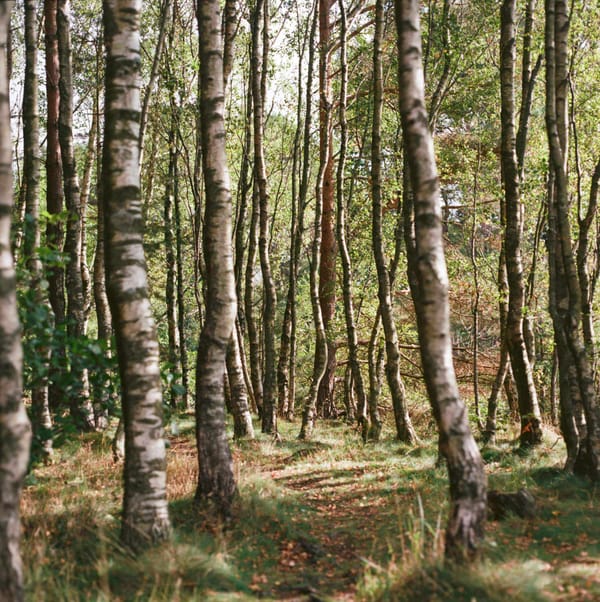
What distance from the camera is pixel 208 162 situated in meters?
7.36

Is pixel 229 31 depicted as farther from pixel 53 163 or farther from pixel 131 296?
pixel 131 296

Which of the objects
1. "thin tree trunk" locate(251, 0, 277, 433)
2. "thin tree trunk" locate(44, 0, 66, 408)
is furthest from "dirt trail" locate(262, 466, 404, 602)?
"thin tree trunk" locate(44, 0, 66, 408)

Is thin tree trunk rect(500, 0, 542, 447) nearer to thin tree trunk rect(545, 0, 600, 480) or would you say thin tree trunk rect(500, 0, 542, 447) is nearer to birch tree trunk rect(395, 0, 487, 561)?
thin tree trunk rect(545, 0, 600, 480)

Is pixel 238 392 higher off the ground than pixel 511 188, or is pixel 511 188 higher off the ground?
pixel 511 188

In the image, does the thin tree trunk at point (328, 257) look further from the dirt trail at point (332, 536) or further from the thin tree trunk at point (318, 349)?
the dirt trail at point (332, 536)

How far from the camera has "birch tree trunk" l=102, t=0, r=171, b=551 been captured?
554 cm

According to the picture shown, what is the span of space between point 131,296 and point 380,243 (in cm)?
755

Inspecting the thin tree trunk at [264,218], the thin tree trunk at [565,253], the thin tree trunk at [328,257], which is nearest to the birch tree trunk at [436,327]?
the thin tree trunk at [565,253]

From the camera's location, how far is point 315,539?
674cm

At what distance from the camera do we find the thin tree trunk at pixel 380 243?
1202cm

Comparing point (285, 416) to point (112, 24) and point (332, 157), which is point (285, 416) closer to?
point (332, 157)

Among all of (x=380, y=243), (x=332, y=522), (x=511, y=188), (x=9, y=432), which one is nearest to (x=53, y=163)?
(x=380, y=243)

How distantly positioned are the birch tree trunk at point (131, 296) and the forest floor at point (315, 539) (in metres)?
0.40

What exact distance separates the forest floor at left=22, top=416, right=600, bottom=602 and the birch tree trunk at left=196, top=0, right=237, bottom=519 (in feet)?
1.38
